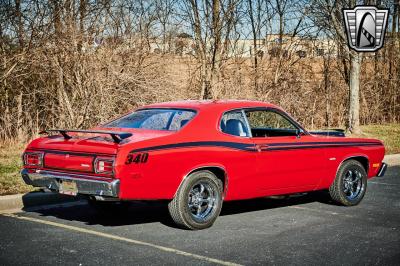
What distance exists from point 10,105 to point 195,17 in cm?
605

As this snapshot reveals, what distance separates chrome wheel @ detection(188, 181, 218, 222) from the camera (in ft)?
23.1

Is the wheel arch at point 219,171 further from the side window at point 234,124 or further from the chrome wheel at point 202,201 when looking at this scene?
the side window at point 234,124

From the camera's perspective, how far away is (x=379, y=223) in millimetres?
7527

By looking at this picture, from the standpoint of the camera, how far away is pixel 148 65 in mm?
16016

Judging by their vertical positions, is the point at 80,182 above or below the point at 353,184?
above

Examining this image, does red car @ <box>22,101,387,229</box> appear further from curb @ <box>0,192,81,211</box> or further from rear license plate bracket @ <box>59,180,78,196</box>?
curb @ <box>0,192,81,211</box>

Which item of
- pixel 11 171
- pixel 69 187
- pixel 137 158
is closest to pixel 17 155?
pixel 11 171

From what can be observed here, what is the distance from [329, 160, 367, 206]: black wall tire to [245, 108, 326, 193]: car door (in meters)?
0.43

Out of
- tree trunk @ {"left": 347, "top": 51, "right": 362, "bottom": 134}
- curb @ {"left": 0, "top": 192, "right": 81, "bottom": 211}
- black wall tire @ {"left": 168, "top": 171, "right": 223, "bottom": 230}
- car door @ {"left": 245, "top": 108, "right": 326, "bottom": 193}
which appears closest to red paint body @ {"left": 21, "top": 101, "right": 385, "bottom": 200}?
car door @ {"left": 245, "top": 108, "right": 326, "bottom": 193}

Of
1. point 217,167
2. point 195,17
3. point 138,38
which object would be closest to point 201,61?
point 195,17

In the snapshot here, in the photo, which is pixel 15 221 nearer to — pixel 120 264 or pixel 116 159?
pixel 116 159

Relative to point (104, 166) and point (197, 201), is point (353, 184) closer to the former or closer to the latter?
point (197, 201)

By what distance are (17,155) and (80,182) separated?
6.35m

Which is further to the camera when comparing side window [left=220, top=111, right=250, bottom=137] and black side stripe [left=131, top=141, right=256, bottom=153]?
side window [left=220, top=111, right=250, bottom=137]
